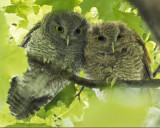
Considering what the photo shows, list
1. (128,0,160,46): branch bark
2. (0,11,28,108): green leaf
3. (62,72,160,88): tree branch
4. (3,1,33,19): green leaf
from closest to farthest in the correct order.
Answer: (128,0,160,46): branch bark
(0,11,28,108): green leaf
(62,72,160,88): tree branch
(3,1,33,19): green leaf

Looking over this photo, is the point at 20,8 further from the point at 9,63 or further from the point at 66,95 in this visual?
the point at 9,63

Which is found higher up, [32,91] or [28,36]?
[28,36]

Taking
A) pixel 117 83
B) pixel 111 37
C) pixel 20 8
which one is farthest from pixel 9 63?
pixel 111 37

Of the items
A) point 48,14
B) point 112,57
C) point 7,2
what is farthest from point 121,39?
point 7,2

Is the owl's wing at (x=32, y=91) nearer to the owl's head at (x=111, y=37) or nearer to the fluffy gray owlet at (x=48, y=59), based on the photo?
the fluffy gray owlet at (x=48, y=59)

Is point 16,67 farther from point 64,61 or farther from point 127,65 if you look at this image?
point 127,65

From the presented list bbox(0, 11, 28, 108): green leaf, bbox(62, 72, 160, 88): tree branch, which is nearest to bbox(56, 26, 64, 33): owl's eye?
bbox(62, 72, 160, 88): tree branch

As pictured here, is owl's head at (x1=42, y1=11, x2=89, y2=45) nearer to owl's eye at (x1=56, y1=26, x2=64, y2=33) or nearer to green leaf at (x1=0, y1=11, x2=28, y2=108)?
owl's eye at (x1=56, y1=26, x2=64, y2=33)
